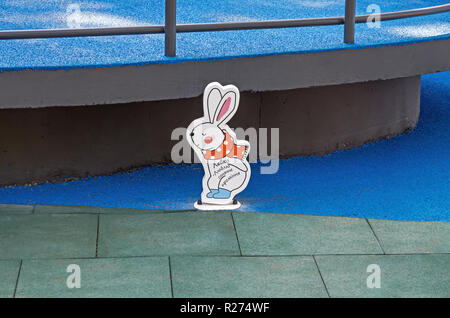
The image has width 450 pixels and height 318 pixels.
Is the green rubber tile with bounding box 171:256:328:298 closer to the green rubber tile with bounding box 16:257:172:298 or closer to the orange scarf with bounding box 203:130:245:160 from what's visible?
the green rubber tile with bounding box 16:257:172:298

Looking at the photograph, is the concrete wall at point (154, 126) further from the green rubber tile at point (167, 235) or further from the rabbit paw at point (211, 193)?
the rabbit paw at point (211, 193)

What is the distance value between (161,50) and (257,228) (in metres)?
1.44

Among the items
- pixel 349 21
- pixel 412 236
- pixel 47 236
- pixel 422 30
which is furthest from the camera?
pixel 422 30

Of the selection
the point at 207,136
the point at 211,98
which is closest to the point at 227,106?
the point at 211,98

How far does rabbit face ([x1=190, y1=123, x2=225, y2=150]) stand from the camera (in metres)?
6.21

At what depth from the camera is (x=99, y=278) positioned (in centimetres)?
536

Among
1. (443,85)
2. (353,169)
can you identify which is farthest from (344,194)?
(443,85)

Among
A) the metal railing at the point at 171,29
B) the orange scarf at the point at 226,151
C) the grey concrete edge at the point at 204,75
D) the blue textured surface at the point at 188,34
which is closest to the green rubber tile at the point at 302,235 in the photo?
the orange scarf at the point at 226,151

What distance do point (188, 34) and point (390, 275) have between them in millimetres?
2637

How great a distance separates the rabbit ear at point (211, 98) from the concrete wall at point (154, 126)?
3.38ft

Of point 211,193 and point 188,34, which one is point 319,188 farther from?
point 188,34

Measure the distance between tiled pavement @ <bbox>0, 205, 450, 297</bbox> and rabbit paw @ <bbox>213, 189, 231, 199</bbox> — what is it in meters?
0.12

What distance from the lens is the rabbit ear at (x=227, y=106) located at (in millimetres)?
6102
